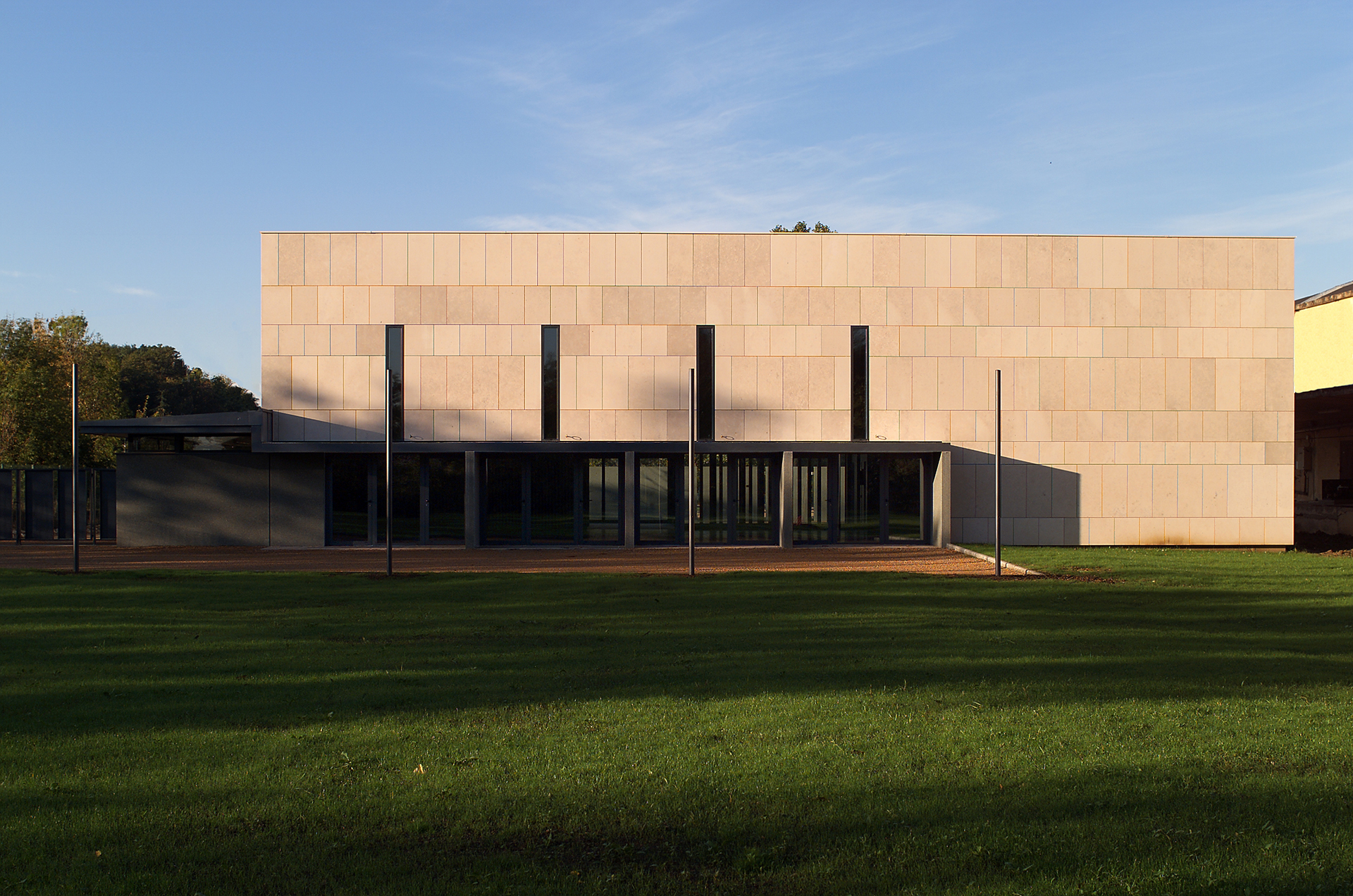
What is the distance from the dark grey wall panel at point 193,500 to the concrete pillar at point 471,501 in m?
6.09

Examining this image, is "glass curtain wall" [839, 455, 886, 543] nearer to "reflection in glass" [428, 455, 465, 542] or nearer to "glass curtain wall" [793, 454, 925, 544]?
"glass curtain wall" [793, 454, 925, 544]

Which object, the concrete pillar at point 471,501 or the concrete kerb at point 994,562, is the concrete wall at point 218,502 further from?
the concrete kerb at point 994,562

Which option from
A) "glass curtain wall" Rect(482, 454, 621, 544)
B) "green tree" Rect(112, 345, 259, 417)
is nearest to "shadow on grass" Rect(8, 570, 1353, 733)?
"glass curtain wall" Rect(482, 454, 621, 544)

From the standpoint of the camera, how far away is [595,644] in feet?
40.6

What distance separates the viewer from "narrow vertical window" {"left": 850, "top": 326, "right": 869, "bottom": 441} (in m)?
31.0

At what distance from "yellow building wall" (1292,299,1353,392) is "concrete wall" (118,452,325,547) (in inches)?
1525

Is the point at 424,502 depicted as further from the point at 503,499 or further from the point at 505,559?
the point at 505,559

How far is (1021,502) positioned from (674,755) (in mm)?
25929

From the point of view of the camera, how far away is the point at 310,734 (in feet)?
25.5

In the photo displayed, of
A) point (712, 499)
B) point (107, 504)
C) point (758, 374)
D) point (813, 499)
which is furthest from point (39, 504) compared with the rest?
point (813, 499)

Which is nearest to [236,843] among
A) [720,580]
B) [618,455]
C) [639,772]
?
[639,772]

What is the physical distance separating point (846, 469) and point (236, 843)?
27.3 m

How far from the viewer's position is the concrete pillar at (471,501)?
29.7m

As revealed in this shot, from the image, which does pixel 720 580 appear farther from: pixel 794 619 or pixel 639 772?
pixel 639 772
